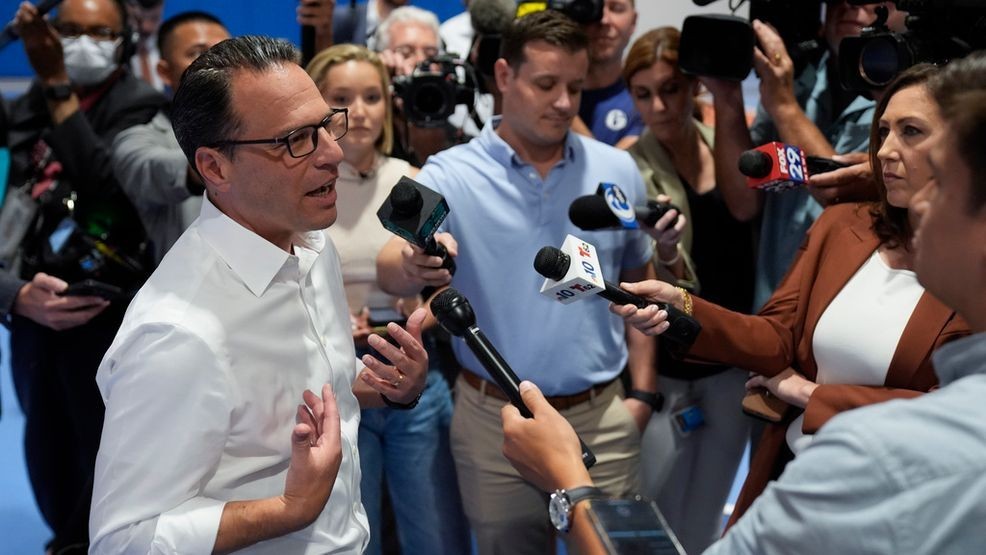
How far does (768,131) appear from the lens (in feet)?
9.74

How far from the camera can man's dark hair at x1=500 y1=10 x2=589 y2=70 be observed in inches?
104

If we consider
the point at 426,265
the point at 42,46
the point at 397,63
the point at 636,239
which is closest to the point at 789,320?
the point at 636,239

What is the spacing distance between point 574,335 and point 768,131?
940 mm

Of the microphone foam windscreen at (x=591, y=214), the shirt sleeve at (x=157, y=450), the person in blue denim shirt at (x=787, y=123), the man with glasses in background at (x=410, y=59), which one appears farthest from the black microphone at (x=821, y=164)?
the shirt sleeve at (x=157, y=450)

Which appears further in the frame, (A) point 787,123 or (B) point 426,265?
(A) point 787,123

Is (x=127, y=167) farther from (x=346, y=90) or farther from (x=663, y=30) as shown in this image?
(x=663, y=30)

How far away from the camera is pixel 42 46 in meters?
3.15

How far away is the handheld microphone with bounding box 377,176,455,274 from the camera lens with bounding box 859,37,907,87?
1152mm

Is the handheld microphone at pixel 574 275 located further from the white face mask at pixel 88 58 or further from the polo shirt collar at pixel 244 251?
the white face mask at pixel 88 58

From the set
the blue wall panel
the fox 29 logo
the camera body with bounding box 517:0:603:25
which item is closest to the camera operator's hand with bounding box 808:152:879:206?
the fox 29 logo

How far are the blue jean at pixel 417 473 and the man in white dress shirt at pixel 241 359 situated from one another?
0.86m

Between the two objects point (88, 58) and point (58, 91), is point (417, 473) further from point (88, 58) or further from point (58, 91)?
point (88, 58)

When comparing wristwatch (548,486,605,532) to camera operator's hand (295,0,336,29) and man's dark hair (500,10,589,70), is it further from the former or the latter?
camera operator's hand (295,0,336,29)

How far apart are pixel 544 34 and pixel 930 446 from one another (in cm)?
185
